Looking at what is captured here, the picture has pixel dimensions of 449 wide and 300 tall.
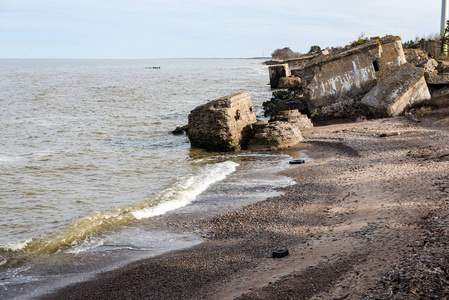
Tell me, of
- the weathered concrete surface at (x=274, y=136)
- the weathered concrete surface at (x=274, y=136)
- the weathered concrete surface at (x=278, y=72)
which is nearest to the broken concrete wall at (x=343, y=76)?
the weathered concrete surface at (x=274, y=136)

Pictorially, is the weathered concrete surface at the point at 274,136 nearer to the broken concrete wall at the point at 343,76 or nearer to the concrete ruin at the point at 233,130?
the concrete ruin at the point at 233,130

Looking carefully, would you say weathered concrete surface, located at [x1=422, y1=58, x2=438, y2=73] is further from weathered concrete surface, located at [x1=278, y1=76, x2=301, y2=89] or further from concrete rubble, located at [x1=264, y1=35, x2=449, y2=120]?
weathered concrete surface, located at [x1=278, y1=76, x2=301, y2=89]

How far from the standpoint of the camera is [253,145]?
13805mm

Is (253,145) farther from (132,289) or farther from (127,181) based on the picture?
(132,289)

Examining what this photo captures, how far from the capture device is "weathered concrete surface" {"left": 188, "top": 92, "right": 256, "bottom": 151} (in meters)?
Answer: 13.5

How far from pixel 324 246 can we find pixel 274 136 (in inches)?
323

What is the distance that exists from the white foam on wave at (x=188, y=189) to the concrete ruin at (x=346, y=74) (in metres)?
6.01

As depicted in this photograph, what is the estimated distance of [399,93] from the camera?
47.9 ft

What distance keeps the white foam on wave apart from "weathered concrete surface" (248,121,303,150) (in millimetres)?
Result: 1873

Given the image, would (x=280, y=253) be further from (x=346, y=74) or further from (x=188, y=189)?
(x=346, y=74)

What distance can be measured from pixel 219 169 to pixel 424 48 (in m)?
19.6

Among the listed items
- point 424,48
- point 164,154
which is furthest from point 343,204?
point 424,48

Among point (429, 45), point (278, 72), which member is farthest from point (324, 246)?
point (278, 72)

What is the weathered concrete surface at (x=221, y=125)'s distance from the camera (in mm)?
13523
